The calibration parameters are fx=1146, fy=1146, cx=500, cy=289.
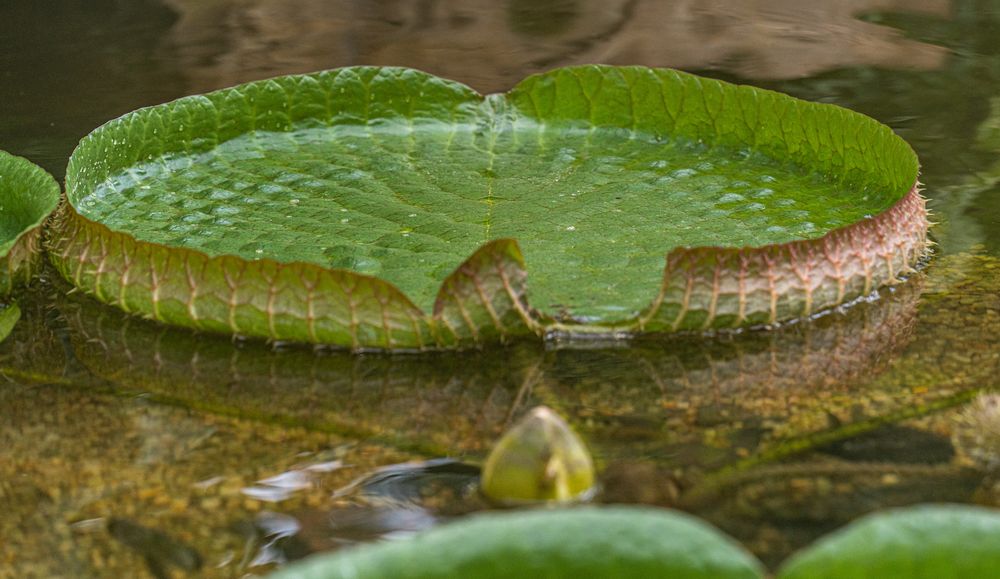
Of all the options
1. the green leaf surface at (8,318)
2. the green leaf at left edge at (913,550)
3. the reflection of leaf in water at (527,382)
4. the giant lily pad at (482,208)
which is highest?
the green leaf at left edge at (913,550)

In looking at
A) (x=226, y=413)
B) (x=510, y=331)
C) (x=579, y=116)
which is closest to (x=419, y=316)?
(x=510, y=331)

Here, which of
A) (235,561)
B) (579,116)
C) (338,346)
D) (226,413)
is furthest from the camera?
(579,116)

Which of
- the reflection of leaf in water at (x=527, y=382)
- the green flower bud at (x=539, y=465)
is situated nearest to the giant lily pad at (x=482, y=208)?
the reflection of leaf in water at (x=527, y=382)

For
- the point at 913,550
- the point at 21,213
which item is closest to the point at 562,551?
the point at 913,550

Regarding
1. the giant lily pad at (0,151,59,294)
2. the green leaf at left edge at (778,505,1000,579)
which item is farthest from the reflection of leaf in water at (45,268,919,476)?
the green leaf at left edge at (778,505,1000,579)

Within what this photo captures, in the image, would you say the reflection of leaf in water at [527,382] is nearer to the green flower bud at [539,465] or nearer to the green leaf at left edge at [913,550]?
the green flower bud at [539,465]

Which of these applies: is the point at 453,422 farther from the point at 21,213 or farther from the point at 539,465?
the point at 21,213

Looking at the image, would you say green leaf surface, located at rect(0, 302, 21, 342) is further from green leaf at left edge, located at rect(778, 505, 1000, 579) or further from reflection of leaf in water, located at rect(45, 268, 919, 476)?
green leaf at left edge, located at rect(778, 505, 1000, 579)

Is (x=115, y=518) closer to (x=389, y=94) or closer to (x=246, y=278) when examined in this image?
(x=246, y=278)
